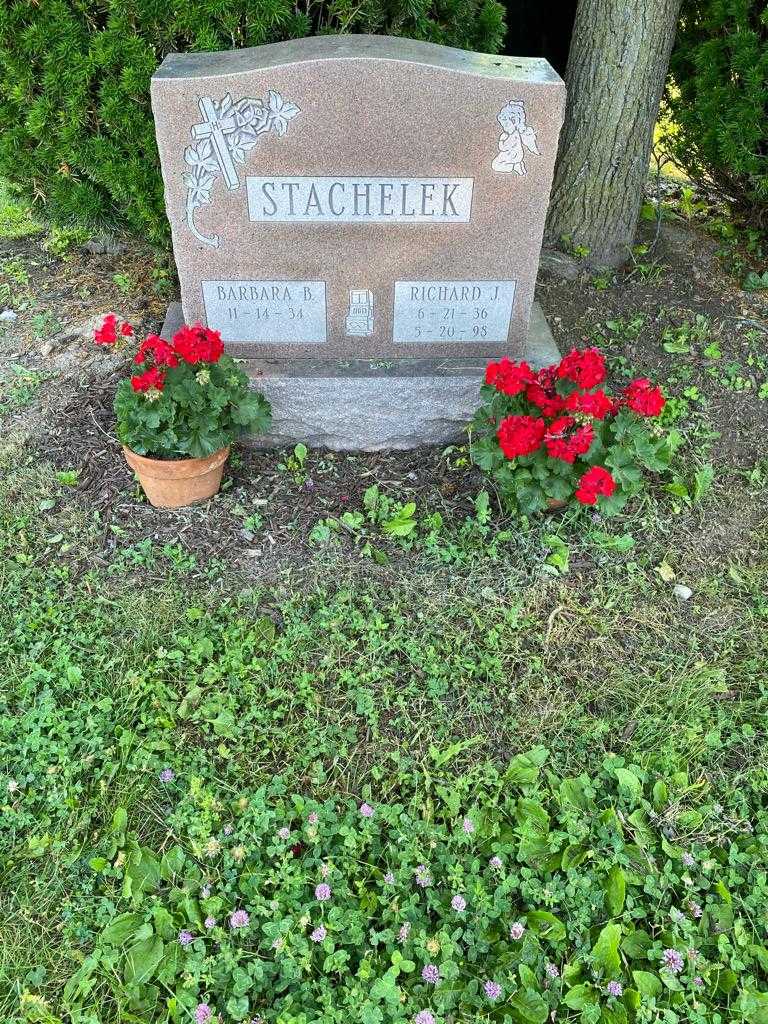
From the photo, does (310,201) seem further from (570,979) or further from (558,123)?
(570,979)

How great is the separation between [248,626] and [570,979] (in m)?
1.35

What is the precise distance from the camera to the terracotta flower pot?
2.93m

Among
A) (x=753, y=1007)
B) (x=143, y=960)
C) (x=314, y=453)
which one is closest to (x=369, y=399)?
(x=314, y=453)

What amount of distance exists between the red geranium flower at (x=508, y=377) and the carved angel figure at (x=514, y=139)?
735 millimetres

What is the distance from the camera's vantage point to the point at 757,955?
2043mm

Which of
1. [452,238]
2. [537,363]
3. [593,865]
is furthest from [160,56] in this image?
[593,865]

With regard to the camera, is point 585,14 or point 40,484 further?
point 585,14

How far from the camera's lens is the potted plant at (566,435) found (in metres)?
2.65

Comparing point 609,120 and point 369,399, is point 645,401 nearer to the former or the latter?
point 369,399

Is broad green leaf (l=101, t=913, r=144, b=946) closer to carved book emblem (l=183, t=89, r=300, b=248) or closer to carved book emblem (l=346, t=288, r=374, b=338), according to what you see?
carved book emblem (l=346, t=288, r=374, b=338)

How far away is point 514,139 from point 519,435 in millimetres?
1068

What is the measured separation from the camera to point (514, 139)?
289 cm

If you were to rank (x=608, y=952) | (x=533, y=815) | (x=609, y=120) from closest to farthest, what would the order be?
(x=608, y=952) < (x=533, y=815) < (x=609, y=120)

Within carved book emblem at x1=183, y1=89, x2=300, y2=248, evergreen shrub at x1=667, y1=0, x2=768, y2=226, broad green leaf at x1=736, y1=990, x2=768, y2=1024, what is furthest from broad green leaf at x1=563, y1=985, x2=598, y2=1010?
evergreen shrub at x1=667, y1=0, x2=768, y2=226
